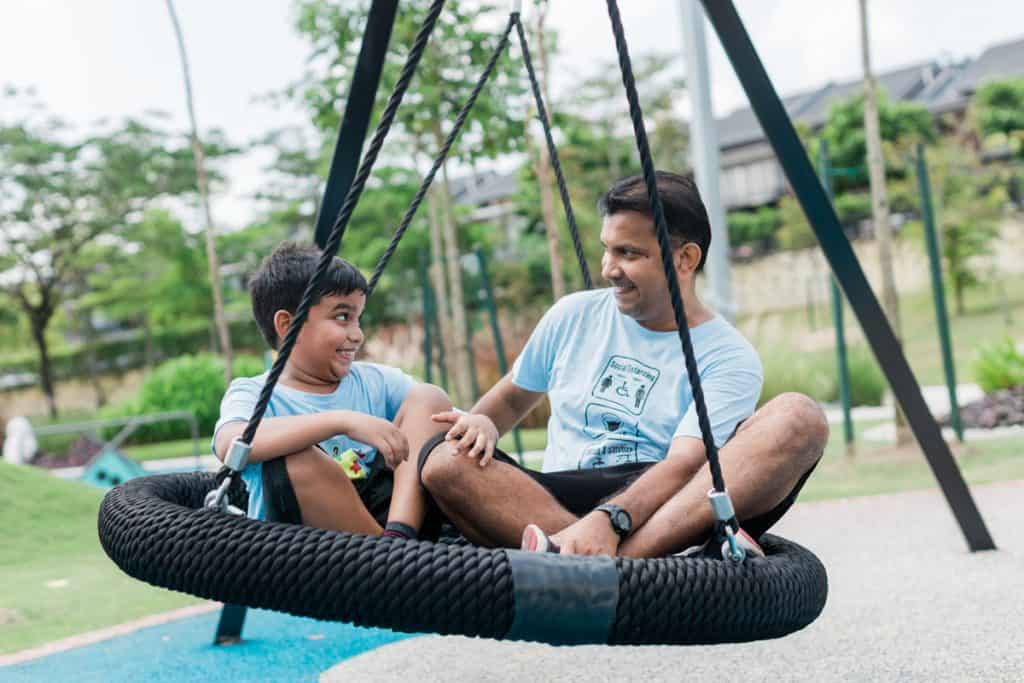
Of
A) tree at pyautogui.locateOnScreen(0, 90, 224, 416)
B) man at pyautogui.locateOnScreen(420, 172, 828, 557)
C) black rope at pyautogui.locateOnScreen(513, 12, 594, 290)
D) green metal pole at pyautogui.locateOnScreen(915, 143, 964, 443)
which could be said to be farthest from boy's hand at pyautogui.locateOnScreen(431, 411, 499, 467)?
tree at pyautogui.locateOnScreen(0, 90, 224, 416)

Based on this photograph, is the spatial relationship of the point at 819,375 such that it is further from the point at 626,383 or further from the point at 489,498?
the point at 489,498

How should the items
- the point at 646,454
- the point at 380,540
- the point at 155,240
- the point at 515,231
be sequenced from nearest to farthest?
the point at 380,540 < the point at 646,454 < the point at 155,240 < the point at 515,231

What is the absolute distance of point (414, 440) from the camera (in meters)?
1.79

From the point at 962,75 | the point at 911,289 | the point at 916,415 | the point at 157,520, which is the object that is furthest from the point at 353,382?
the point at 962,75

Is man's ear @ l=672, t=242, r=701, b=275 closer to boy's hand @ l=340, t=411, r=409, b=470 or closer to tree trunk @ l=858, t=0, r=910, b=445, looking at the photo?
boy's hand @ l=340, t=411, r=409, b=470

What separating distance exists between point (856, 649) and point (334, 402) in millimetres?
1532

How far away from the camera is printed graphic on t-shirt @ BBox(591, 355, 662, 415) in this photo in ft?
Result: 6.24

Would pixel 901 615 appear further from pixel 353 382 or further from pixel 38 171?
pixel 38 171

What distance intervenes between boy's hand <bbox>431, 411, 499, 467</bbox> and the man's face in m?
0.37

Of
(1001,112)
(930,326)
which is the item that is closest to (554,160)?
(930,326)

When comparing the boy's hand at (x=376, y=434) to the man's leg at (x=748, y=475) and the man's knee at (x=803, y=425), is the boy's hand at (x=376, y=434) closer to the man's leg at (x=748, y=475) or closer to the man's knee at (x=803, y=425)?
the man's leg at (x=748, y=475)

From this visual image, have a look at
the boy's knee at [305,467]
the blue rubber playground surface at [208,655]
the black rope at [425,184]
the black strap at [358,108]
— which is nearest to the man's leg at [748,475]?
the boy's knee at [305,467]

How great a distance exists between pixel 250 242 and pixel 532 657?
20396 mm

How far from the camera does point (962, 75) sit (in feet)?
95.0
